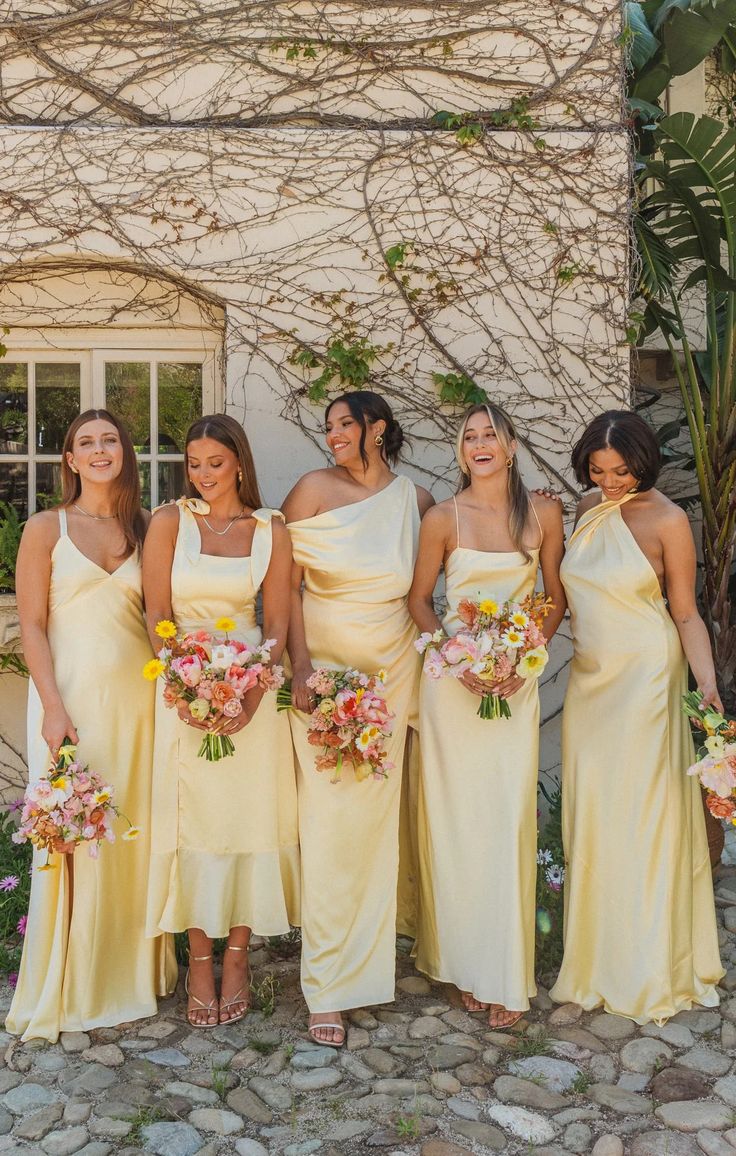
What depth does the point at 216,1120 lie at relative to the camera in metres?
3.23

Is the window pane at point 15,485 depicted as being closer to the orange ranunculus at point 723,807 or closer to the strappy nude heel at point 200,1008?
the strappy nude heel at point 200,1008

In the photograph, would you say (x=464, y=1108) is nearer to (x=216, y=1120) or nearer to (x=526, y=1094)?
(x=526, y=1094)

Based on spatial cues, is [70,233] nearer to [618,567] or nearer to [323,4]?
[323,4]

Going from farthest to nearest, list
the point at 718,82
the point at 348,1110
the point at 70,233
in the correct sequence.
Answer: the point at 718,82, the point at 70,233, the point at 348,1110

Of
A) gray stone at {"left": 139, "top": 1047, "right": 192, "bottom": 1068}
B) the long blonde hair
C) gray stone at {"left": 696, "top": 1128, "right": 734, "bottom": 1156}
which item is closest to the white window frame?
the long blonde hair

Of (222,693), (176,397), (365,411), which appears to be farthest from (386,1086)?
(176,397)

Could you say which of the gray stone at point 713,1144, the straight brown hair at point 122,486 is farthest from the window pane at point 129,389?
the gray stone at point 713,1144

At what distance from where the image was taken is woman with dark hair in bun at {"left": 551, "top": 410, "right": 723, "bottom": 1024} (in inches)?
154

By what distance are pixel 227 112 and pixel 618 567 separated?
3.30 meters

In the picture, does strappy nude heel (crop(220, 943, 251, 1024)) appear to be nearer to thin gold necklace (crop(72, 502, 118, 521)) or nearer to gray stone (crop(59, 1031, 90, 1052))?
gray stone (crop(59, 1031, 90, 1052))

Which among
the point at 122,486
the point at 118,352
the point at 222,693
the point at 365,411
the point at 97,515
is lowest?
the point at 222,693

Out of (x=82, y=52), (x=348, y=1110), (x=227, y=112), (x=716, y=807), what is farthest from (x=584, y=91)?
(x=348, y=1110)

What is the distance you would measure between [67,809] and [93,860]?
442mm

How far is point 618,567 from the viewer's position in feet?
13.0
